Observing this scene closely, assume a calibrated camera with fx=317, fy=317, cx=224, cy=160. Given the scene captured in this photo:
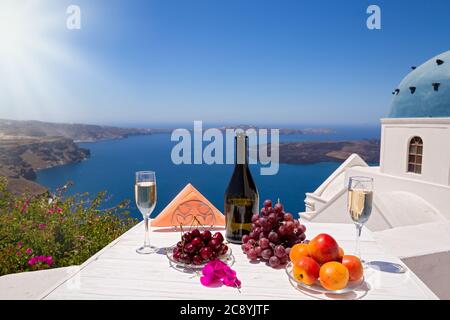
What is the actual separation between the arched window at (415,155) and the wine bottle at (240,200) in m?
10.00

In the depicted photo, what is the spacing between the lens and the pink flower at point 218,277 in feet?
4.57

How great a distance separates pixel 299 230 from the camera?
177cm

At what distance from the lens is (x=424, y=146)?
980 cm

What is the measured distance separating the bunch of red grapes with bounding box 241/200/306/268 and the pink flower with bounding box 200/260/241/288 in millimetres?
283

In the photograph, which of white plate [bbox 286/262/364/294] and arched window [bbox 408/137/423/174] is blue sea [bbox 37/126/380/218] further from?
white plate [bbox 286/262/364/294]

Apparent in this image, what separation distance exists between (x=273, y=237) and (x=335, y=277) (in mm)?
435

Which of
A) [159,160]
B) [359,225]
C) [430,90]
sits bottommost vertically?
[159,160]

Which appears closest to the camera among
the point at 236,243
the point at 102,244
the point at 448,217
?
the point at 236,243

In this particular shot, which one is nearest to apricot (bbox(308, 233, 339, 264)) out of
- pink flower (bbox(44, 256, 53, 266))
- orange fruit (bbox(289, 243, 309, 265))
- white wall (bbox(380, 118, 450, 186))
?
orange fruit (bbox(289, 243, 309, 265))

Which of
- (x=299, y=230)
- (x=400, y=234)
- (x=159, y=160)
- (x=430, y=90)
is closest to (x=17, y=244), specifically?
(x=299, y=230)

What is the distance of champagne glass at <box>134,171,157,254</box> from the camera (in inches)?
72.7

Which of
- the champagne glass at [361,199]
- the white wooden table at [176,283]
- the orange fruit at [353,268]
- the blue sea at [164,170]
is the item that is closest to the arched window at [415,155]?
the blue sea at [164,170]
